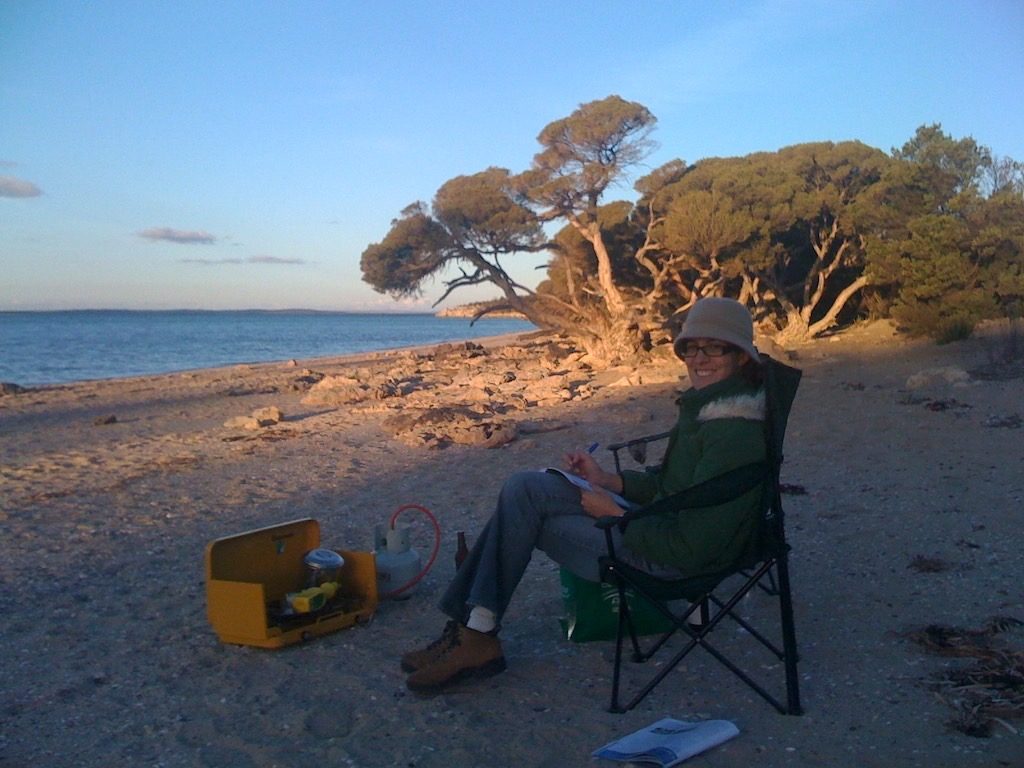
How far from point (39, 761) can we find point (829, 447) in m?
5.74

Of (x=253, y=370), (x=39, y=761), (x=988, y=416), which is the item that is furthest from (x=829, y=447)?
(x=253, y=370)

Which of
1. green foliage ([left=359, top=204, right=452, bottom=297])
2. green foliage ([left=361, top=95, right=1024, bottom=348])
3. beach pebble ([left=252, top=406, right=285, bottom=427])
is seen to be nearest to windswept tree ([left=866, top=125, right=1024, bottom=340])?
green foliage ([left=361, top=95, right=1024, bottom=348])

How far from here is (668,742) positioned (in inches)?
93.8

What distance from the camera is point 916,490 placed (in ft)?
16.9

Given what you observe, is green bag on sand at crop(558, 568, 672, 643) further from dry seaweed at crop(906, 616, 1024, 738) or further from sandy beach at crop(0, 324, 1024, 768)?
dry seaweed at crop(906, 616, 1024, 738)

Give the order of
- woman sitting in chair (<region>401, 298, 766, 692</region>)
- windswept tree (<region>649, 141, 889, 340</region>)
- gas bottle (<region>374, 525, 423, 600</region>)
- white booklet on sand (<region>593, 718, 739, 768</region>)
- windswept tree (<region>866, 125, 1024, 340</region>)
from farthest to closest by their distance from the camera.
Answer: windswept tree (<region>649, 141, 889, 340</region>) → windswept tree (<region>866, 125, 1024, 340</region>) → gas bottle (<region>374, 525, 423, 600</region>) → woman sitting in chair (<region>401, 298, 766, 692</region>) → white booklet on sand (<region>593, 718, 739, 768</region>)

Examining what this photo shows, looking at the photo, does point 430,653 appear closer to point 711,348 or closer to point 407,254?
point 711,348

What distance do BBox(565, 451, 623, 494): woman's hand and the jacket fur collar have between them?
535mm

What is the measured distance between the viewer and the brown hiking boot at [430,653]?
9.79 feet

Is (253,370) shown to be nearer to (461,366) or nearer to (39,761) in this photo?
(461,366)

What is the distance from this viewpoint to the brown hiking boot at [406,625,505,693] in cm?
289

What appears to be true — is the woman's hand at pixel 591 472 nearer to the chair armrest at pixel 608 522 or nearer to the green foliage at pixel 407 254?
the chair armrest at pixel 608 522

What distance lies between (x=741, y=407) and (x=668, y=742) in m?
1.02

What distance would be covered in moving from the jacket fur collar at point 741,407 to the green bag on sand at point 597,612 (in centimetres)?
87
